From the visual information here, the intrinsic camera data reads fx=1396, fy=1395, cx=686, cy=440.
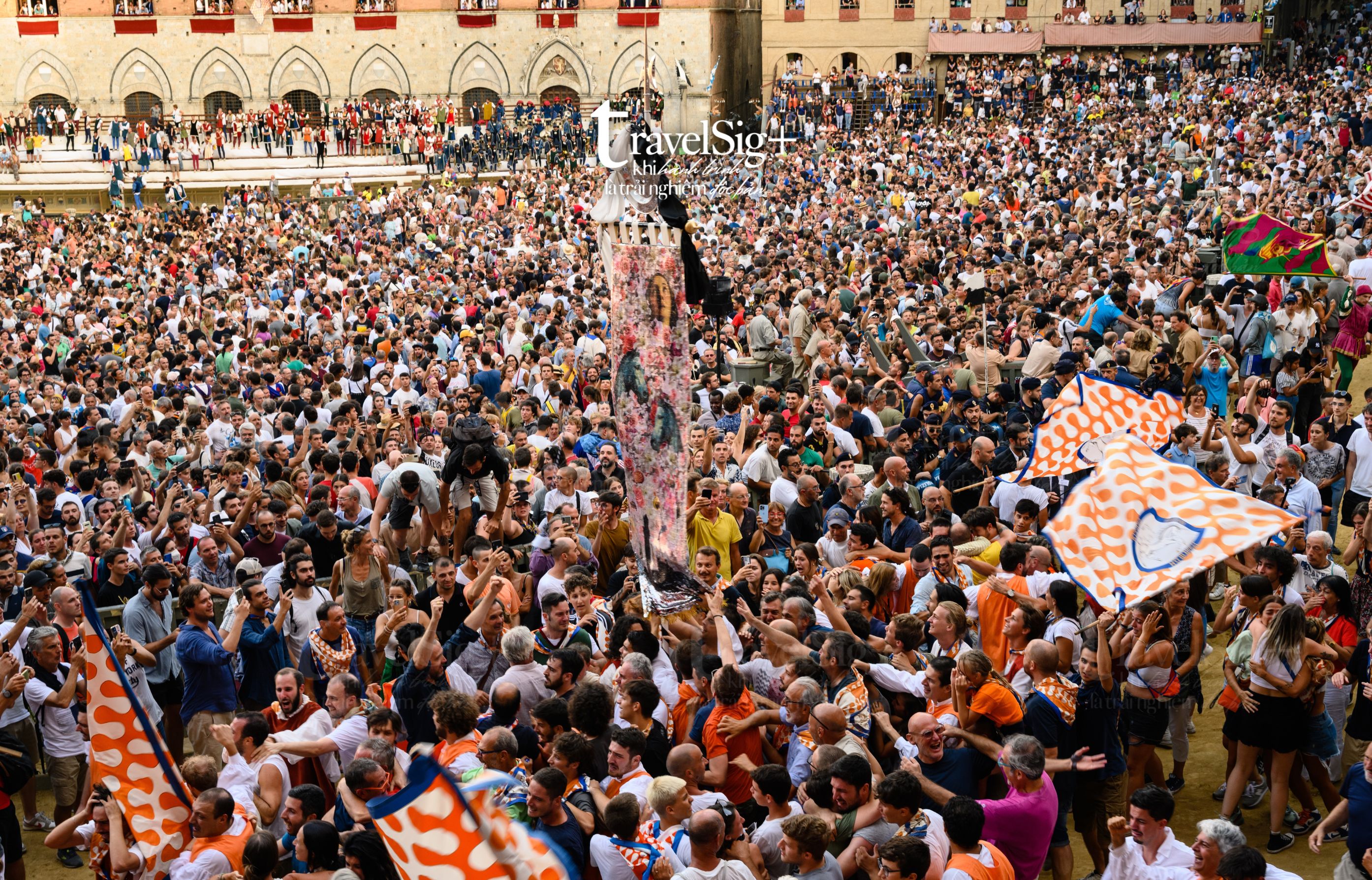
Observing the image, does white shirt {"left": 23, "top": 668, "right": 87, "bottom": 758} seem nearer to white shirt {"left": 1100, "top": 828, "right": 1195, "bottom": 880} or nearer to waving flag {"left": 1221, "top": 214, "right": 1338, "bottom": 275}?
white shirt {"left": 1100, "top": 828, "right": 1195, "bottom": 880}

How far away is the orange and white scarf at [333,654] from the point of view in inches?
304

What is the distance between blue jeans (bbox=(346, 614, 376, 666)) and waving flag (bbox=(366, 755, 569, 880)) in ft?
12.6

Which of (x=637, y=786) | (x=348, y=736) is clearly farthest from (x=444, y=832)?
(x=348, y=736)

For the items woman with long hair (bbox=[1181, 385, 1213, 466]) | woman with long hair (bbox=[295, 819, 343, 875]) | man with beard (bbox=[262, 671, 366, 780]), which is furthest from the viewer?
woman with long hair (bbox=[1181, 385, 1213, 466])

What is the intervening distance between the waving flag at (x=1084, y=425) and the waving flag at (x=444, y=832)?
5356mm

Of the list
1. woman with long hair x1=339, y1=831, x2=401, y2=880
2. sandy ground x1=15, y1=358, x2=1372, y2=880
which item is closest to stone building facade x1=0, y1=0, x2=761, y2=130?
sandy ground x1=15, y1=358, x2=1372, y2=880

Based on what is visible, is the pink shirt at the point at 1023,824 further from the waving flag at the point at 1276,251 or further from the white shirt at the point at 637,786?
the waving flag at the point at 1276,251

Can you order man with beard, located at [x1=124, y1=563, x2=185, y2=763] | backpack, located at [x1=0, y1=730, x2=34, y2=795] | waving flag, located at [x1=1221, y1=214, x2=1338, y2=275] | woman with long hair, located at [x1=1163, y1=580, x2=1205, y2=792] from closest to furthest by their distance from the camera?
backpack, located at [x1=0, y1=730, x2=34, y2=795] < woman with long hair, located at [x1=1163, y1=580, x2=1205, y2=792] < man with beard, located at [x1=124, y1=563, x2=185, y2=763] < waving flag, located at [x1=1221, y1=214, x2=1338, y2=275]

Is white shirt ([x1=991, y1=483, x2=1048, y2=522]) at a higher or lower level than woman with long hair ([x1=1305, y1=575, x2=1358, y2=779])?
higher

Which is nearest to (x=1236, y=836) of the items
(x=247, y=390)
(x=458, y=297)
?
(x=247, y=390)

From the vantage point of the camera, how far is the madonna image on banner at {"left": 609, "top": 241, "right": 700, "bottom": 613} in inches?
313

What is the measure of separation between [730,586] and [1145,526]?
233cm

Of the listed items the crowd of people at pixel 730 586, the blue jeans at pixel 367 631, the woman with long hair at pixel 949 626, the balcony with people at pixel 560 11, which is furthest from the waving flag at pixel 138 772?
the balcony with people at pixel 560 11

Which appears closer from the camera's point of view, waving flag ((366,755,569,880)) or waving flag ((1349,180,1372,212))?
waving flag ((366,755,569,880))
